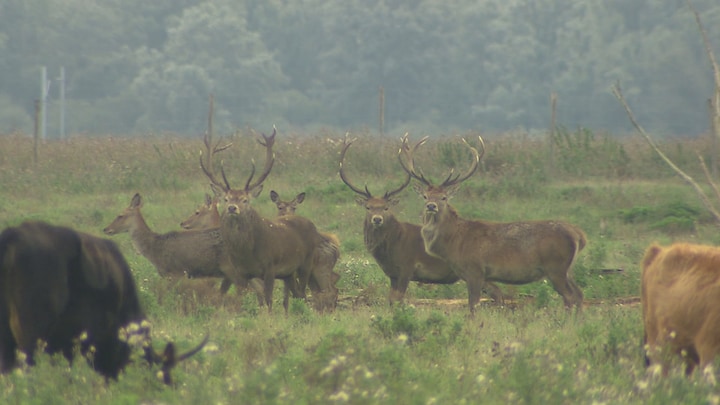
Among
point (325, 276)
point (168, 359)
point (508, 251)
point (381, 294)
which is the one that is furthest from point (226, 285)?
point (168, 359)

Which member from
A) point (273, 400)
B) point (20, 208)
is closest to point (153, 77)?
point (20, 208)

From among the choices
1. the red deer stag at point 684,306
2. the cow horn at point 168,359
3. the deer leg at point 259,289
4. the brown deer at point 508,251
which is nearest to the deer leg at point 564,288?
the brown deer at point 508,251

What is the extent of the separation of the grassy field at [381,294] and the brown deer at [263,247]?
0.45 metres

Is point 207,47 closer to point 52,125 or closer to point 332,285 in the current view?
point 52,125

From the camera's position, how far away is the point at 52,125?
50.7 m

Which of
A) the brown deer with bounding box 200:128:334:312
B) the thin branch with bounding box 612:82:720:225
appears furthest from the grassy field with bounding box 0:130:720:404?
the thin branch with bounding box 612:82:720:225

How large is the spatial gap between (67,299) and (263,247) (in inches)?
259

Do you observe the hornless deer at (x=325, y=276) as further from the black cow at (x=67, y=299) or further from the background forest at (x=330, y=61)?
the background forest at (x=330, y=61)

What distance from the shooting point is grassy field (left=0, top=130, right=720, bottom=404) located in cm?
642

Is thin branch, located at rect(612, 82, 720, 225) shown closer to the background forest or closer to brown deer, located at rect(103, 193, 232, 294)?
brown deer, located at rect(103, 193, 232, 294)

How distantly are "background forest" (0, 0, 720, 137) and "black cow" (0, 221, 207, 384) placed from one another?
139 feet

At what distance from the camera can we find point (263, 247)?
13.5 metres

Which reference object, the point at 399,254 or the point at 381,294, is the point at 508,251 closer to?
the point at 399,254

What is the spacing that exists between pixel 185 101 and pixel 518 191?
104 feet
